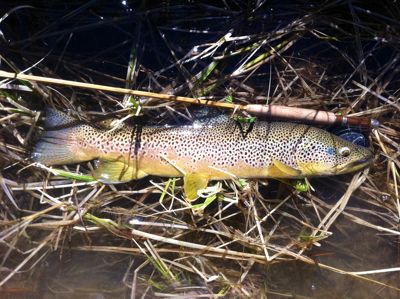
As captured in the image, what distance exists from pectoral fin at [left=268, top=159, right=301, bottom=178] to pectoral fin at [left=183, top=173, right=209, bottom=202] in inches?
16.4

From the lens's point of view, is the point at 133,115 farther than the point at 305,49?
No

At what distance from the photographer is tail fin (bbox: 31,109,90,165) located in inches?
99.6

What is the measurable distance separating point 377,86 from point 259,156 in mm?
946

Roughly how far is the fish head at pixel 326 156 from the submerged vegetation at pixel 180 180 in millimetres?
172

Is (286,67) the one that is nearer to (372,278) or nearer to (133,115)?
(133,115)

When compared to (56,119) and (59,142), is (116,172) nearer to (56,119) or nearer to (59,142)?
(59,142)

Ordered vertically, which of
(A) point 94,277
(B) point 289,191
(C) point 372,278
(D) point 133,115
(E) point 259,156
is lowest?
(A) point 94,277

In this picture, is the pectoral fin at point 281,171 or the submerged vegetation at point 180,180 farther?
the submerged vegetation at point 180,180

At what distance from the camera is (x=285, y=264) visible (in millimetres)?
2693

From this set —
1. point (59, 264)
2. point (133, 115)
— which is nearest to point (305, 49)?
point (133, 115)

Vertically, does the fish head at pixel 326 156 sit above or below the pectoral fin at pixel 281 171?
above

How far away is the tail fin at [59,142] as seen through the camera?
8.30 ft

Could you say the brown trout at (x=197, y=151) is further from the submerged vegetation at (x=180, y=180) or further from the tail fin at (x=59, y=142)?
the submerged vegetation at (x=180, y=180)

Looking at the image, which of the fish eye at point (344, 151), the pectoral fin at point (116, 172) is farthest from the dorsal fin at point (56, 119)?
the fish eye at point (344, 151)
